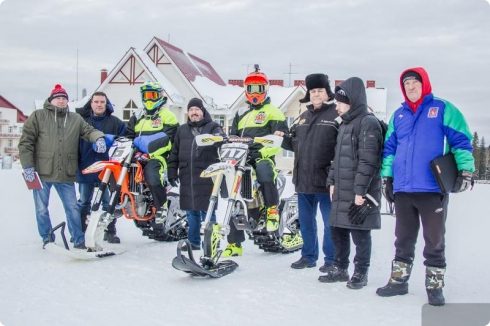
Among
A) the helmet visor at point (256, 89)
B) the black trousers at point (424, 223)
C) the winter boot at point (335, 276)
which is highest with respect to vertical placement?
the helmet visor at point (256, 89)

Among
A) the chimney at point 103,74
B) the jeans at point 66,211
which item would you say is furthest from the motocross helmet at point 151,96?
the chimney at point 103,74

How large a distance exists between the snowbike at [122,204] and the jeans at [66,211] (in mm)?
271

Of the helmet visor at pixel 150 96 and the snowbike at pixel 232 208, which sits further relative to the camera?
the helmet visor at pixel 150 96

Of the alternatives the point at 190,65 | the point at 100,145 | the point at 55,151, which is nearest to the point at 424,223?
the point at 100,145

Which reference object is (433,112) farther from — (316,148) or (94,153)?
(94,153)

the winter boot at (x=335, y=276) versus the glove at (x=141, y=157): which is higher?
the glove at (x=141, y=157)

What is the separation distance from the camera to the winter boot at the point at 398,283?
176 inches

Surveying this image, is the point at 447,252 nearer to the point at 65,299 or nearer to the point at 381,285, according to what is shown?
the point at 381,285

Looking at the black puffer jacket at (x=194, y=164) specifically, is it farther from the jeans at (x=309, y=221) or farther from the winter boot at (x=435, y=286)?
the winter boot at (x=435, y=286)

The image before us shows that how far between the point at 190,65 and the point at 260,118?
84.3 feet

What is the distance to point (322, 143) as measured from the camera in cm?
539

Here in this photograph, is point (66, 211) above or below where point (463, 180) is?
below

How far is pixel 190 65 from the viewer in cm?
3120

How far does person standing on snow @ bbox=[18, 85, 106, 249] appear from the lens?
245 inches
